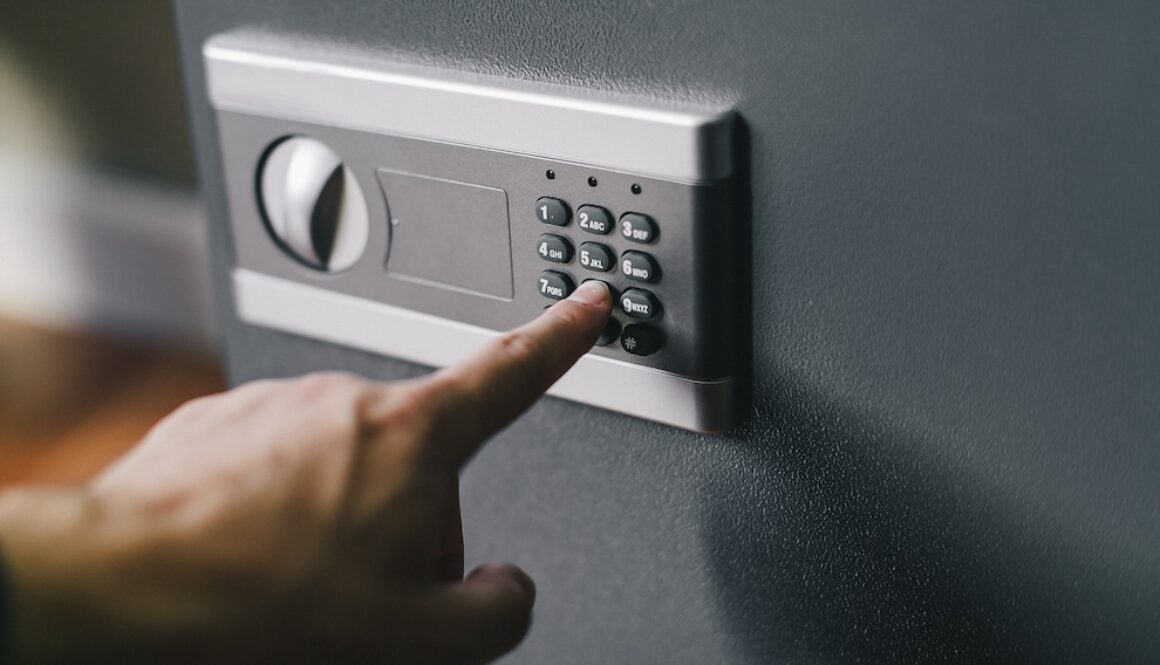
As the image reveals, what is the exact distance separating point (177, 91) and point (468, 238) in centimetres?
150

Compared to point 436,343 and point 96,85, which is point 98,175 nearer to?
point 96,85

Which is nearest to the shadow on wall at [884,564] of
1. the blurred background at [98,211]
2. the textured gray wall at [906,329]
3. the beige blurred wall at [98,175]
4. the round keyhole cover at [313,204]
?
the textured gray wall at [906,329]

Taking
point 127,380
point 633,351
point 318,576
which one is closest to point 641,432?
point 633,351

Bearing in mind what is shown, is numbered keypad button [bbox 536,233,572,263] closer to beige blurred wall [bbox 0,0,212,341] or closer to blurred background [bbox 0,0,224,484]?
blurred background [bbox 0,0,224,484]

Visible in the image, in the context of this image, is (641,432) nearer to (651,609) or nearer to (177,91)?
(651,609)

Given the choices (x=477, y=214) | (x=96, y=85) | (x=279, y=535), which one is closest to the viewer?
(x=279, y=535)

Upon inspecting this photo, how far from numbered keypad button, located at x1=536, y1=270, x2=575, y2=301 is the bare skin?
0.17 ft

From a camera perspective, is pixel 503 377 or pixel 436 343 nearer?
pixel 503 377

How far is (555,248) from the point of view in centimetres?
37

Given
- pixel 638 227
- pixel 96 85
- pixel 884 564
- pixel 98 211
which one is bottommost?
pixel 98 211

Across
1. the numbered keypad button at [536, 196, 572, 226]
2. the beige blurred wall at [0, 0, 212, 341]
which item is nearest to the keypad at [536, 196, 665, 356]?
the numbered keypad button at [536, 196, 572, 226]

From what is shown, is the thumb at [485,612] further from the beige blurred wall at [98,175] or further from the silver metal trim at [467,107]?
the beige blurred wall at [98,175]

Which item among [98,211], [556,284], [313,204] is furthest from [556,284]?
[98,211]

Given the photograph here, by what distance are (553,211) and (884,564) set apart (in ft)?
0.49
